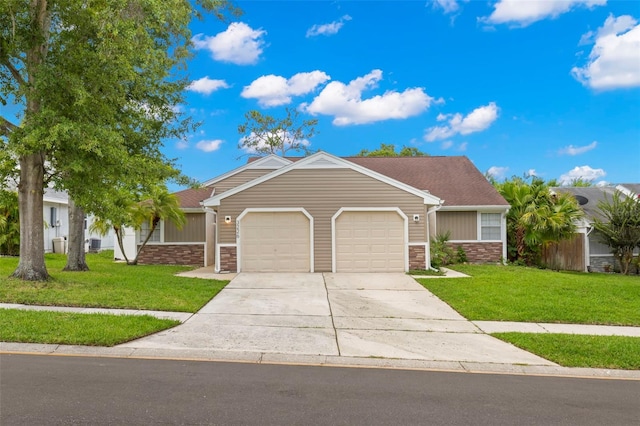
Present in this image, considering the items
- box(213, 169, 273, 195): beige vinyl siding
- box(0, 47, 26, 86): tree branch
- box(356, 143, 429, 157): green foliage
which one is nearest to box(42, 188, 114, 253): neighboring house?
box(213, 169, 273, 195): beige vinyl siding

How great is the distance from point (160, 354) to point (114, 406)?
1980 millimetres

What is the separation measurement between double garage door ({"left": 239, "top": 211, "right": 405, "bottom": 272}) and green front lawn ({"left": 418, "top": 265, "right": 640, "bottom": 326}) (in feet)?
7.60

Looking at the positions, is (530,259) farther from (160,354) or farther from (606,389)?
(160,354)

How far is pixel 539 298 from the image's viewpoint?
10.8 m

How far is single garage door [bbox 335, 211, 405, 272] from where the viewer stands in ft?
52.0

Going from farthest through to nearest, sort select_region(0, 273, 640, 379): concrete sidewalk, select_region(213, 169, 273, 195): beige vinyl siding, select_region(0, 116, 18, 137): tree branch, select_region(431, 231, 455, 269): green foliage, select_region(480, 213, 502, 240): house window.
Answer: select_region(213, 169, 273, 195): beige vinyl siding < select_region(480, 213, 502, 240): house window < select_region(431, 231, 455, 269): green foliage < select_region(0, 116, 18, 137): tree branch < select_region(0, 273, 640, 379): concrete sidewalk

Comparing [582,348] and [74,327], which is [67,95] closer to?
[74,327]

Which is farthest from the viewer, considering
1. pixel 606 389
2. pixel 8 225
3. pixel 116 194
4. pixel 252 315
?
pixel 8 225

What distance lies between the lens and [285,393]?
478cm

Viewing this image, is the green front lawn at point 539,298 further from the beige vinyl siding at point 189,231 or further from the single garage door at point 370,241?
the beige vinyl siding at point 189,231

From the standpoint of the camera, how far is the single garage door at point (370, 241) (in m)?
15.8

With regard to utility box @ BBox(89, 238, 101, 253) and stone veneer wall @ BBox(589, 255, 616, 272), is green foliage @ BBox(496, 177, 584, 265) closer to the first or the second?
stone veneer wall @ BBox(589, 255, 616, 272)

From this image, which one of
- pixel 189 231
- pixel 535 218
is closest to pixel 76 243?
pixel 189 231

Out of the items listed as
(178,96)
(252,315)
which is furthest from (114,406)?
(178,96)
